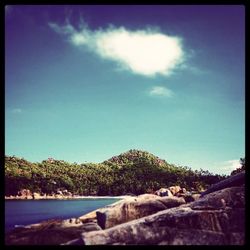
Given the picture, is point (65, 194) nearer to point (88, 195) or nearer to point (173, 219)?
point (88, 195)

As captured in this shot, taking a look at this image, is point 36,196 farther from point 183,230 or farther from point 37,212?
point 183,230

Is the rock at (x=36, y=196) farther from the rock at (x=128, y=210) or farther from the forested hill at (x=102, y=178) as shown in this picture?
the rock at (x=128, y=210)

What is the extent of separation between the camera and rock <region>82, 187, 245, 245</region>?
1345 centimetres

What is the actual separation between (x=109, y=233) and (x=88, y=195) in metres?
89.4

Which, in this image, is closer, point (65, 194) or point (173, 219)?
point (173, 219)

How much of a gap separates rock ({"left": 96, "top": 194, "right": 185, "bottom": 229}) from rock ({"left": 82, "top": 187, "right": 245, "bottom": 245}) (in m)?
2.47

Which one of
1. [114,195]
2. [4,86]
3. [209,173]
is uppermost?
[4,86]

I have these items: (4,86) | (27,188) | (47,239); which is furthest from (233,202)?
(27,188)

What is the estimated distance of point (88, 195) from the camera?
330 feet

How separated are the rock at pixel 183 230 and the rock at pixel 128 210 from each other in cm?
247

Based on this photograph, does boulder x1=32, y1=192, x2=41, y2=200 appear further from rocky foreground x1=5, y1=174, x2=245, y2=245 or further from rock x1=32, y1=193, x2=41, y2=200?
rocky foreground x1=5, y1=174, x2=245, y2=245

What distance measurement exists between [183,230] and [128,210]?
14.4 ft

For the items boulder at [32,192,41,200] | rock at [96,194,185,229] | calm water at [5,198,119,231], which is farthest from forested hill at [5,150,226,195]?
rock at [96,194,185,229]

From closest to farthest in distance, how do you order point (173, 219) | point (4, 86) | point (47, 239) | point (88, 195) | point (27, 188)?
point (4, 86) < point (173, 219) < point (47, 239) < point (27, 188) < point (88, 195)
